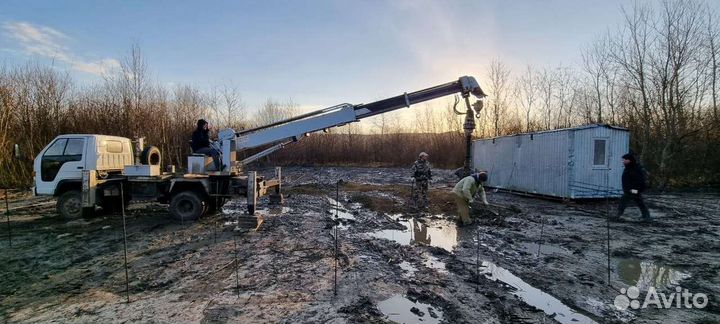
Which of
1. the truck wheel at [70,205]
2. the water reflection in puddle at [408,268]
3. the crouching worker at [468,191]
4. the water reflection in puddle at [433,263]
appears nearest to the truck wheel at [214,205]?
the truck wheel at [70,205]

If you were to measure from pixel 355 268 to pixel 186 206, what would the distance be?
574cm

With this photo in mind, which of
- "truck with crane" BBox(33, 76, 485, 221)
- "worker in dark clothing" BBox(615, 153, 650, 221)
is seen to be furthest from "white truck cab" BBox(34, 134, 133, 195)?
"worker in dark clothing" BBox(615, 153, 650, 221)

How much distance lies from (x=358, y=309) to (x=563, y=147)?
37.8 ft

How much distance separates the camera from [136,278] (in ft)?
18.5

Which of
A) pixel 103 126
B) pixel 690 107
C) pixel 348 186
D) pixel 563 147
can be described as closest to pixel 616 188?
pixel 563 147

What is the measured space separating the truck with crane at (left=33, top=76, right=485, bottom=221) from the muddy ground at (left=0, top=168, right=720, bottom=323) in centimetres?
66

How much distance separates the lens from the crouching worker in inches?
357

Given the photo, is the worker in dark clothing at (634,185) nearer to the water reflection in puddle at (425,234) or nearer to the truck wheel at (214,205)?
the water reflection in puddle at (425,234)

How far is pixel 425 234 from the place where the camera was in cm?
866

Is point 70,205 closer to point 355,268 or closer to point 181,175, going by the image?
point 181,175

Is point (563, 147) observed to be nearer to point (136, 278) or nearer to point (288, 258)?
point (288, 258)

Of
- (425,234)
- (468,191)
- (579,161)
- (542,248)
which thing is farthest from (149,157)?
(579,161)

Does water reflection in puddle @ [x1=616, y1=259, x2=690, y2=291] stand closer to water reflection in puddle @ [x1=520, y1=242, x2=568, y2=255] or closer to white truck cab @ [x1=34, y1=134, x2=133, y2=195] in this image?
water reflection in puddle @ [x1=520, y1=242, x2=568, y2=255]

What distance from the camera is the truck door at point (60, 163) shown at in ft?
31.7
